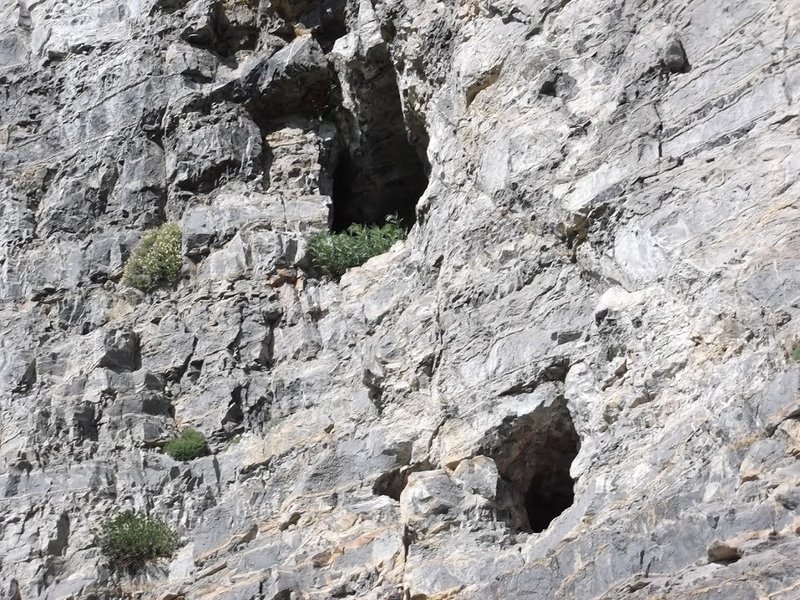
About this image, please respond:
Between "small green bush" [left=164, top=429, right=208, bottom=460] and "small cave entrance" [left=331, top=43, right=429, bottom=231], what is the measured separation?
455 centimetres

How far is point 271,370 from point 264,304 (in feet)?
3.66

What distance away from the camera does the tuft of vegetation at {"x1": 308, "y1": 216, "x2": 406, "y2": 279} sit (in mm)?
17516

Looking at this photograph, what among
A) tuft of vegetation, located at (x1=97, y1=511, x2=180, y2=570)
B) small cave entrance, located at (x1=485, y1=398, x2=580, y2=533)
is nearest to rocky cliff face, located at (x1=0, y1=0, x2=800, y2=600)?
small cave entrance, located at (x1=485, y1=398, x2=580, y2=533)

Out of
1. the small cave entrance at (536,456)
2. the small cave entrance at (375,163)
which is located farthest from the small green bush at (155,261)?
the small cave entrance at (536,456)

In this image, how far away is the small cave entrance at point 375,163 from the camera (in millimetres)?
19156

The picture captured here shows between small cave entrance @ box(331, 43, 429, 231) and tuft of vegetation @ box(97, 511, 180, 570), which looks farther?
small cave entrance @ box(331, 43, 429, 231)

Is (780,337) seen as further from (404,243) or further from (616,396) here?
(404,243)

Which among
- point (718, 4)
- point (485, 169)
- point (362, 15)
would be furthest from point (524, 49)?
point (362, 15)

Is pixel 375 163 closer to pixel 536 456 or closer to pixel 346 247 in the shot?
pixel 346 247

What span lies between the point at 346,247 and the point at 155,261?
10.2ft

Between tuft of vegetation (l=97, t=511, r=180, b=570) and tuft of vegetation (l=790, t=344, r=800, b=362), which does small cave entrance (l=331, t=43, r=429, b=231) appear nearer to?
tuft of vegetation (l=97, t=511, r=180, b=570)

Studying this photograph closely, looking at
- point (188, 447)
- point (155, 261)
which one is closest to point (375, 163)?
point (155, 261)

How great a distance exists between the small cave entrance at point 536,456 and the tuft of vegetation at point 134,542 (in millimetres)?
4787

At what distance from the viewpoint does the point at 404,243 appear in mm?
17406
